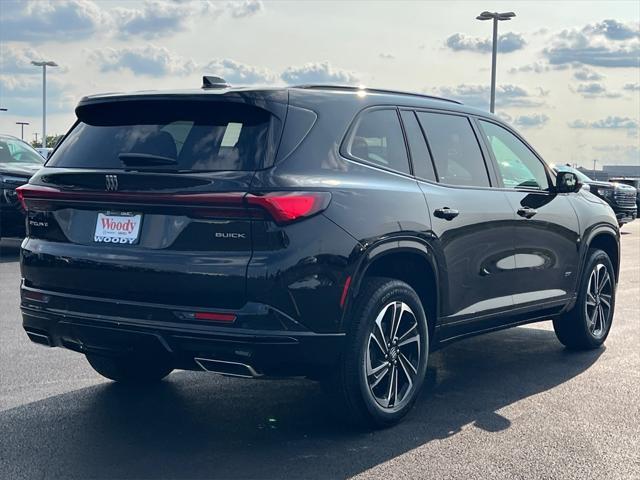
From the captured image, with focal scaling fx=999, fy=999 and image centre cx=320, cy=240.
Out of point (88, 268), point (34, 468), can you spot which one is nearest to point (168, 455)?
point (34, 468)

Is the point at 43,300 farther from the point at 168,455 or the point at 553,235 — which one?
the point at 553,235

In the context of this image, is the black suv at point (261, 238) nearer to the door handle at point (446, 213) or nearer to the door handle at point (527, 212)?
the door handle at point (446, 213)

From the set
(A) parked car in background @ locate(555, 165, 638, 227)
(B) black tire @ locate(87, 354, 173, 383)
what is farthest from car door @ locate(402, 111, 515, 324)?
(A) parked car in background @ locate(555, 165, 638, 227)

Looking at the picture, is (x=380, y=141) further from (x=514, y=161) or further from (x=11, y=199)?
(x=11, y=199)

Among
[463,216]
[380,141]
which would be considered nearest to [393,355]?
[463,216]

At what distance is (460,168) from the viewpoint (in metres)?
6.14

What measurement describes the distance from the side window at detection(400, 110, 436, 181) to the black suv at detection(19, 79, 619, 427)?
0.04 ft

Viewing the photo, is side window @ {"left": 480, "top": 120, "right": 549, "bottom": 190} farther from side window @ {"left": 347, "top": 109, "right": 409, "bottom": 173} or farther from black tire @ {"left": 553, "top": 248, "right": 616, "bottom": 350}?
side window @ {"left": 347, "top": 109, "right": 409, "bottom": 173}

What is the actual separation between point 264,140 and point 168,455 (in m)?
1.59

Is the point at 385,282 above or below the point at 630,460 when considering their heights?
above

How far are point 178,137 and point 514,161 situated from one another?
2786 mm

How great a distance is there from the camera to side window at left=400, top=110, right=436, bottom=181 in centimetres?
575

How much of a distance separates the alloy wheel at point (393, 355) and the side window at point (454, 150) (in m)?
0.94

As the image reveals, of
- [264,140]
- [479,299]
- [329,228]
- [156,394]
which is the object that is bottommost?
[156,394]
